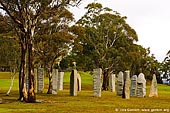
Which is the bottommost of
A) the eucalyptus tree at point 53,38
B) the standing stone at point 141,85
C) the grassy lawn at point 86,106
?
the grassy lawn at point 86,106

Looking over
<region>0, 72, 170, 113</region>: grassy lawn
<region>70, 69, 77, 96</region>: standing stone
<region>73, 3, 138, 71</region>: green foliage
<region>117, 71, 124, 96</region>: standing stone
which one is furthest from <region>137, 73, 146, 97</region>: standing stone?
<region>73, 3, 138, 71</region>: green foliage

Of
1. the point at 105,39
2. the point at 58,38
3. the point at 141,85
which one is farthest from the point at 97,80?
the point at 105,39

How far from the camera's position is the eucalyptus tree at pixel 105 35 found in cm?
6425

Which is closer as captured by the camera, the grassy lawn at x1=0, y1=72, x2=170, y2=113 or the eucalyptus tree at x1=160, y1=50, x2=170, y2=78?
the grassy lawn at x1=0, y1=72, x2=170, y2=113

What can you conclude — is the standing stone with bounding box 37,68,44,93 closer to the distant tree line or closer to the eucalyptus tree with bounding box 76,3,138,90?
the distant tree line

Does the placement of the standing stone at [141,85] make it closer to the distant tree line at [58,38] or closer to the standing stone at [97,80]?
the standing stone at [97,80]

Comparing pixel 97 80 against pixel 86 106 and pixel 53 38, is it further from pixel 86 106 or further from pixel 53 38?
pixel 86 106

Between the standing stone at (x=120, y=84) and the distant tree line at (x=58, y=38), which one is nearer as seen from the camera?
the distant tree line at (x=58, y=38)

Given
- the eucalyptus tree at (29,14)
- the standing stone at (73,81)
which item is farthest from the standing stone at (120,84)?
the eucalyptus tree at (29,14)

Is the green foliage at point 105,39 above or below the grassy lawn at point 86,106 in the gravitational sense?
above

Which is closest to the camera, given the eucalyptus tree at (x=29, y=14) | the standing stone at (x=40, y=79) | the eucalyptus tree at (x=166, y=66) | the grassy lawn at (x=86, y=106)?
the grassy lawn at (x=86, y=106)

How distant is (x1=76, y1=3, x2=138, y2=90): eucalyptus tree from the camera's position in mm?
64250

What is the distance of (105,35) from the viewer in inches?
2589

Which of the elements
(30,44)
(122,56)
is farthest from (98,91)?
(122,56)
